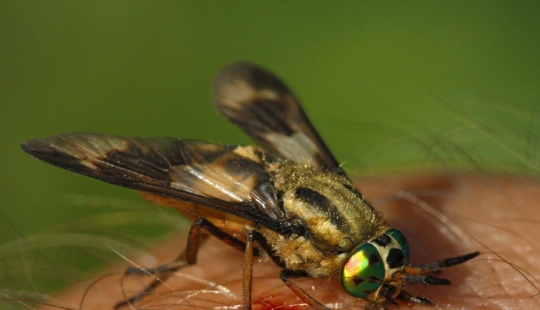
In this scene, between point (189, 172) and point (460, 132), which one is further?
point (460, 132)

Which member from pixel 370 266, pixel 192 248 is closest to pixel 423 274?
pixel 370 266

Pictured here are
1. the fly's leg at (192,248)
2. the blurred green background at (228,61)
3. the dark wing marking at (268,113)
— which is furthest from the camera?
the blurred green background at (228,61)

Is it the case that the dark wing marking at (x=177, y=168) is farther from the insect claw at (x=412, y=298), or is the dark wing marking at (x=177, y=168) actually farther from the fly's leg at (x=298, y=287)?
the insect claw at (x=412, y=298)

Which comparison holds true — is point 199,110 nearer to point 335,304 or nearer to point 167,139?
point 167,139

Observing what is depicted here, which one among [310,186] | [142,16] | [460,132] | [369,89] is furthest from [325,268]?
[142,16]

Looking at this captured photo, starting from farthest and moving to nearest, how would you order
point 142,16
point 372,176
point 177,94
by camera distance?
point 142,16, point 177,94, point 372,176

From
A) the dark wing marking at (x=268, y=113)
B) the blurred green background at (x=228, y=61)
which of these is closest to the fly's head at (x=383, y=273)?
the dark wing marking at (x=268, y=113)
